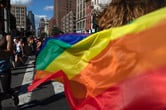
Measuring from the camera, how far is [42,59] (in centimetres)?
716

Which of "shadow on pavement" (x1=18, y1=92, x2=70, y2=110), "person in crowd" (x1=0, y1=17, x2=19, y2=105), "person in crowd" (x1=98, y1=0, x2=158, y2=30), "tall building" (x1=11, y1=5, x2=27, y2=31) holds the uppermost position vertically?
"tall building" (x1=11, y1=5, x2=27, y2=31)

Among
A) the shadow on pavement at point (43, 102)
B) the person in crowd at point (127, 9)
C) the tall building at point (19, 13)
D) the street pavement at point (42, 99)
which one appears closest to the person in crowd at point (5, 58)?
the shadow on pavement at point (43, 102)

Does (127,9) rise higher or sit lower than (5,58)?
higher

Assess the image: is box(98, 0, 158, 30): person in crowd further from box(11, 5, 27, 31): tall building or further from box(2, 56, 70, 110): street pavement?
box(11, 5, 27, 31): tall building

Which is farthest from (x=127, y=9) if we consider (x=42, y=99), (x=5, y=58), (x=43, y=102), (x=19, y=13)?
(x=19, y=13)

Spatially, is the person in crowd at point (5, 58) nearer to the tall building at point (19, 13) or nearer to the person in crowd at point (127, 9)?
the person in crowd at point (127, 9)

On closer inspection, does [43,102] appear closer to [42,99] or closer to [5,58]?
[42,99]

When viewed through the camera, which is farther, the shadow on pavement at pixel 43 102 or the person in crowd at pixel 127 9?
the shadow on pavement at pixel 43 102

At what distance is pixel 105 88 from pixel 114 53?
0.31 meters

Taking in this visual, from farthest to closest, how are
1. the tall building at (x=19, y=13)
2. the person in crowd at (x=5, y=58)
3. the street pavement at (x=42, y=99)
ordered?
the tall building at (x=19, y=13), the street pavement at (x=42, y=99), the person in crowd at (x=5, y=58)

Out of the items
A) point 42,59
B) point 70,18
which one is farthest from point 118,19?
point 70,18

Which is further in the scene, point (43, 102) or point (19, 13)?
point (19, 13)

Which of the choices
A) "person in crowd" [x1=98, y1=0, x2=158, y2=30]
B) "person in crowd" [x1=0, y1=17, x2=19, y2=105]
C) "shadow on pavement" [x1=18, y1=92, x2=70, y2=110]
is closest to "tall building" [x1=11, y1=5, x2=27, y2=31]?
"shadow on pavement" [x1=18, y1=92, x2=70, y2=110]

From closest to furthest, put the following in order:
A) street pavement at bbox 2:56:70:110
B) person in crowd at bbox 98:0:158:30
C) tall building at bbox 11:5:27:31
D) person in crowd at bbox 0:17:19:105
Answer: person in crowd at bbox 98:0:158:30, person in crowd at bbox 0:17:19:105, street pavement at bbox 2:56:70:110, tall building at bbox 11:5:27:31
